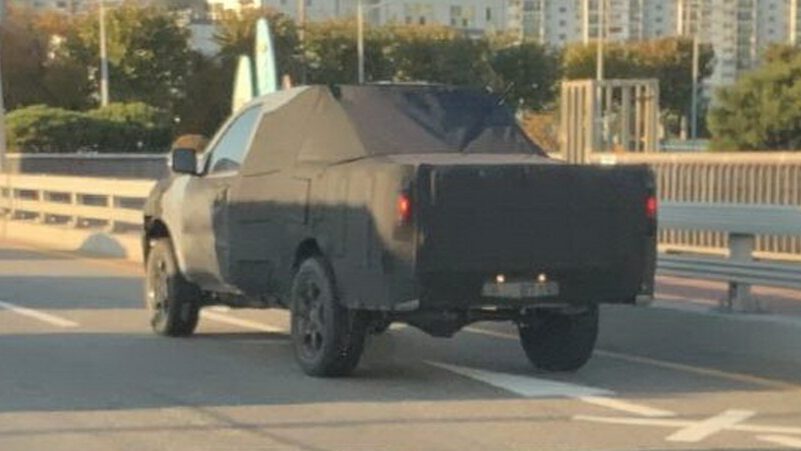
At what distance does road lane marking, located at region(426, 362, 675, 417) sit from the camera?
10328 millimetres

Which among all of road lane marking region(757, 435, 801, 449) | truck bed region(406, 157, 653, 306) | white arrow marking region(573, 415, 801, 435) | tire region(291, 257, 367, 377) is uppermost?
truck bed region(406, 157, 653, 306)

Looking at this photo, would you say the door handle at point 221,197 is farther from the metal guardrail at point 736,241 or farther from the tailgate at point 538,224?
the metal guardrail at point 736,241

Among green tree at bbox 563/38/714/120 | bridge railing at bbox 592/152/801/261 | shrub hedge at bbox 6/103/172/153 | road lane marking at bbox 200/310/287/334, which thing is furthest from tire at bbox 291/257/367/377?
green tree at bbox 563/38/714/120

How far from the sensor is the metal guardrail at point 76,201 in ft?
80.5

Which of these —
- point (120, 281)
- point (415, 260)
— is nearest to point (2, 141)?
point (120, 281)

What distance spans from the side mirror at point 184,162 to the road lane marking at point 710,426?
510 cm

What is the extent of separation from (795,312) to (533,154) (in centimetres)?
251

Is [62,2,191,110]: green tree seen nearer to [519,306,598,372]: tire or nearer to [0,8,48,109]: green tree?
[0,8,48,109]: green tree

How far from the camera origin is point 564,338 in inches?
468

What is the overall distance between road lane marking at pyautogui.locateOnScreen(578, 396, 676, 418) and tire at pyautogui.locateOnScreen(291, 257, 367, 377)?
1.60 m

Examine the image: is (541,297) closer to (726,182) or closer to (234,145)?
(234,145)

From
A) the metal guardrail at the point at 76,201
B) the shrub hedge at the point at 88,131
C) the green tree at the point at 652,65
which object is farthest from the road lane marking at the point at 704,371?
the green tree at the point at 652,65

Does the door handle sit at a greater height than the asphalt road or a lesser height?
greater

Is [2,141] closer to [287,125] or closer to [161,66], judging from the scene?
[287,125]
